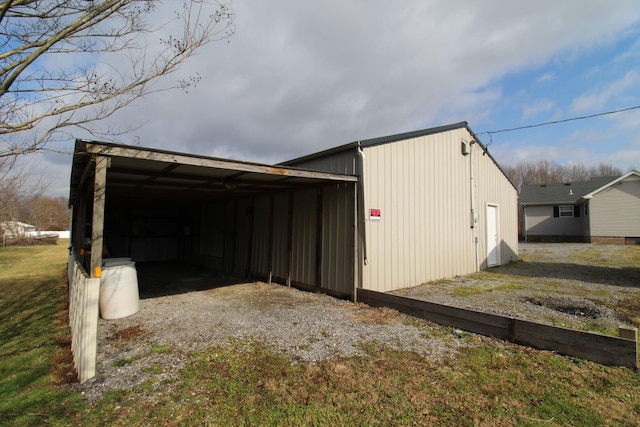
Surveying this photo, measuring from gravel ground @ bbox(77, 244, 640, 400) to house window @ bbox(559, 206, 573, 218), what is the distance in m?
17.0

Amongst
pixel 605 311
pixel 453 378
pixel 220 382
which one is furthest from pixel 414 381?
pixel 605 311

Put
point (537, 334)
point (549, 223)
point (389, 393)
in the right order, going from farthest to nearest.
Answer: point (549, 223)
point (537, 334)
point (389, 393)

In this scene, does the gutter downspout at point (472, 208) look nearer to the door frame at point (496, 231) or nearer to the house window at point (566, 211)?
the door frame at point (496, 231)

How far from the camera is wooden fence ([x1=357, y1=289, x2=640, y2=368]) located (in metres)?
3.09

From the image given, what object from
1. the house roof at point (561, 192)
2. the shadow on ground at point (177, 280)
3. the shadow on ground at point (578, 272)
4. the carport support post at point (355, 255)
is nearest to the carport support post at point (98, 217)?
the shadow on ground at point (177, 280)

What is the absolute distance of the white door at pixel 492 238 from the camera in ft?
34.1

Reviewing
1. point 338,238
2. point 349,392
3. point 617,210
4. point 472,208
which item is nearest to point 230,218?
point 338,238

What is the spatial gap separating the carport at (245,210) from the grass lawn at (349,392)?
1325 millimetres

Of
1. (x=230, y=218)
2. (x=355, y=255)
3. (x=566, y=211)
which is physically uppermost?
(x=566, y=211)

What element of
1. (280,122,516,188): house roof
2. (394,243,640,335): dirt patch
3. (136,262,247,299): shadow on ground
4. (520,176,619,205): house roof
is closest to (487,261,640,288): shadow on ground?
(394,243,640,335): dirt patch

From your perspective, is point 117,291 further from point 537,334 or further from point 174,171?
point 537,334

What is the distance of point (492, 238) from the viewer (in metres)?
10.6

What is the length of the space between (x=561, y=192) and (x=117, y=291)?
92.2 ft

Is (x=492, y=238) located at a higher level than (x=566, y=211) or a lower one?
lower
